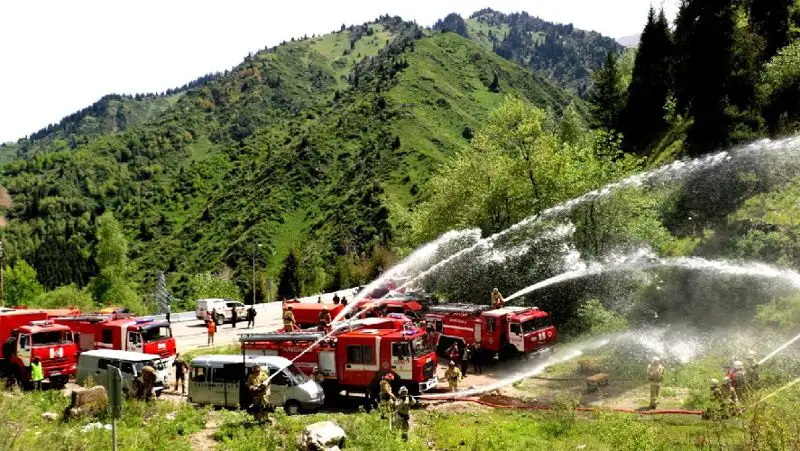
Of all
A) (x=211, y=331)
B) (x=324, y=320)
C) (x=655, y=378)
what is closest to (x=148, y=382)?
(x=324, y=320)

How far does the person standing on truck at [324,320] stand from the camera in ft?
93.5

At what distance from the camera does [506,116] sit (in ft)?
153

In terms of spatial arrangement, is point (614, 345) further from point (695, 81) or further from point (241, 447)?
point (695, 81)

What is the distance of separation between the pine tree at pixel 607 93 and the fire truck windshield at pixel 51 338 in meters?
70.5

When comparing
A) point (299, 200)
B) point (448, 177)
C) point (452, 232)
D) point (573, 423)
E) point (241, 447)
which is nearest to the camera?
point (241, 447)

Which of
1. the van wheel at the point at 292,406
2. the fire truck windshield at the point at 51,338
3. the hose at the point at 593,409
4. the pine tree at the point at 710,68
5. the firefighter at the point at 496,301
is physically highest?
the pine tree at the point at 710,68

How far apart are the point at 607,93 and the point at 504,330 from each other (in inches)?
2519

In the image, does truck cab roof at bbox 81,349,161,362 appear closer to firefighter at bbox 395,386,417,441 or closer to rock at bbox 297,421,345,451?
rock at bbox 297,421,345,451

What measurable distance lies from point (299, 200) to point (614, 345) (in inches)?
6040

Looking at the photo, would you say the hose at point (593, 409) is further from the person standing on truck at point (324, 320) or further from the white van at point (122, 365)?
the white van at point (122, 365)

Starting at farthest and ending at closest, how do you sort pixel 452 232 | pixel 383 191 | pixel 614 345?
pixel 383 191, pixel 452 232, pixel 614 345

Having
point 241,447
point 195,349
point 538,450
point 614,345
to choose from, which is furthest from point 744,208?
point 195,349

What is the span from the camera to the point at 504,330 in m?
30.7

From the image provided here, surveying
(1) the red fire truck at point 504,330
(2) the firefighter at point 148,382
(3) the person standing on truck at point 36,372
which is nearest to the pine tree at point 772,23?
(1) the red fire truck at point 504,330
